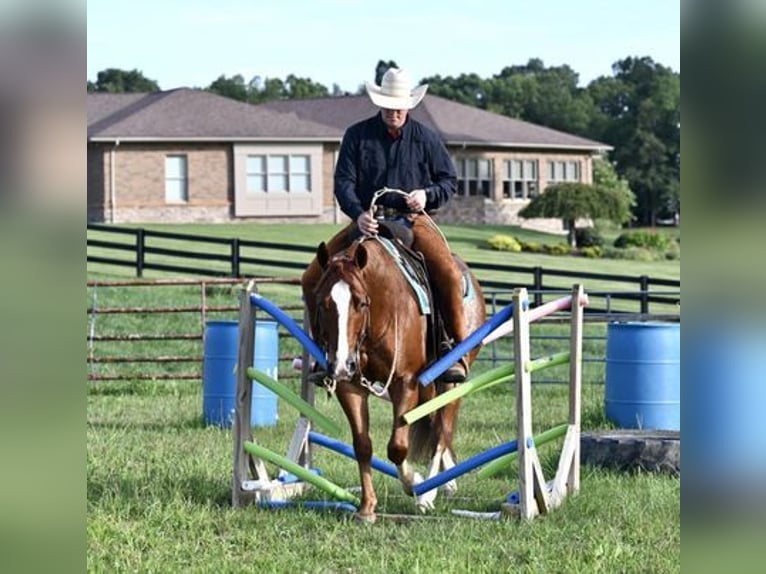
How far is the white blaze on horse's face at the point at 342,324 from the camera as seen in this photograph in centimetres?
735

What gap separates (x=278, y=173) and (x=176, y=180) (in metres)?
3.80

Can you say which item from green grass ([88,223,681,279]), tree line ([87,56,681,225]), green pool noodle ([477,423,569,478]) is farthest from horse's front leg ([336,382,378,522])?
tree line ([87,56,681,225])

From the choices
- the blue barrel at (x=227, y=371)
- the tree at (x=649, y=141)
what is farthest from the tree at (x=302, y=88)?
the blue barrel at (x=227, y=371)

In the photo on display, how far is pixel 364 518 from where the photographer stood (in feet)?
26.0

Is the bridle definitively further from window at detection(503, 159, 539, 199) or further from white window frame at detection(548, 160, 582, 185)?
white window frame at detection(548, 160, 582, 185)

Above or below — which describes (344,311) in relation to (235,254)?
above

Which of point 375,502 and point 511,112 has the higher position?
point 511,112

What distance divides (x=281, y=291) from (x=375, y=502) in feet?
81.6

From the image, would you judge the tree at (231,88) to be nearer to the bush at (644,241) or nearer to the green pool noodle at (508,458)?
the bush at (644,241)

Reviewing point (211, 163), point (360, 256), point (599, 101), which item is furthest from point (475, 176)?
point (360, 256)

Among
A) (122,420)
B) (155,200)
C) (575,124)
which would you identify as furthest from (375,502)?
(575,124)

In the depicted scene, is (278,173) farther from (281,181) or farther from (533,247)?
Result: (533,247)
